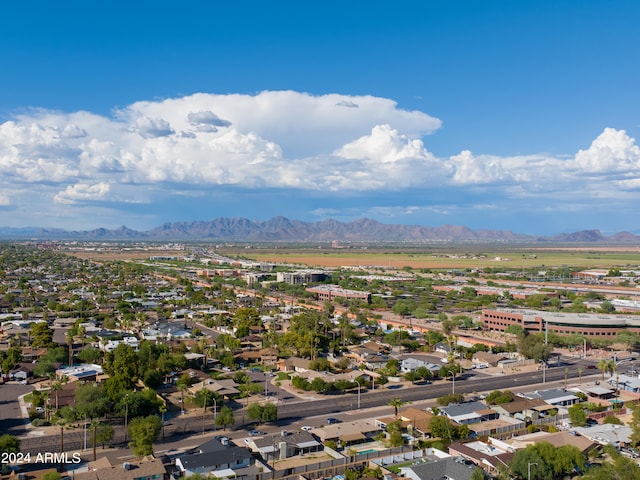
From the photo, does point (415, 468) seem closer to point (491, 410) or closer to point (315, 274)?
point (491, 410)

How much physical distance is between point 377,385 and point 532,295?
207ft

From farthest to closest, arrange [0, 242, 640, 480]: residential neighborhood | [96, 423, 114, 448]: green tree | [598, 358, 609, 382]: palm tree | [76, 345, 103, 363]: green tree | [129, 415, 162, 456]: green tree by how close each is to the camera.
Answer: [76, 345, 103, 363]: green tree, [598, 358, 609, 382]: palm tree, [96, 423, 114, 448]: green tree, [129, 415, 162, 456]: green tree, [0, 242, 640, 480]: residential neighborhood

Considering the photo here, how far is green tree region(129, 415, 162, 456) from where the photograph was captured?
30.3 metres

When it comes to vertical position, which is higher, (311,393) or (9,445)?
(9,445)

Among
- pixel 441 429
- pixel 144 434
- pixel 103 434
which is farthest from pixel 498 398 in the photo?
pixel 103 434

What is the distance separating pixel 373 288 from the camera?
11981 cm

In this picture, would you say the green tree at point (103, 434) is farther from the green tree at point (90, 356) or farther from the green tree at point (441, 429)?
the green tree at point (90, 356)

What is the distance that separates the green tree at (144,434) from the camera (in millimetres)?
30328

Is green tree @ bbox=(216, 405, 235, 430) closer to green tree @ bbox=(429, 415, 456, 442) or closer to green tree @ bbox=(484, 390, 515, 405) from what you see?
green tree @ bbox=(429, 415, 456, 442)

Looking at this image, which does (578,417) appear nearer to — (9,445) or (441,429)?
(441,429)

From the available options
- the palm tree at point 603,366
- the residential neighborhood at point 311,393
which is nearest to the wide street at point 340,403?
the residential neighborhood at point 311,393

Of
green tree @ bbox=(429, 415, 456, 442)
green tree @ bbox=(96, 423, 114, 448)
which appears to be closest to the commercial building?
green tree @ bbox=(429, 415, 456, 442)

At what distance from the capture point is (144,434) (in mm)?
31156

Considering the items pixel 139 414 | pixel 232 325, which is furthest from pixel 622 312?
pixel 139 414
